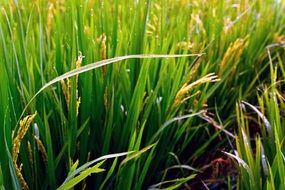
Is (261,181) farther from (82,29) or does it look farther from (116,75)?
(82,29)

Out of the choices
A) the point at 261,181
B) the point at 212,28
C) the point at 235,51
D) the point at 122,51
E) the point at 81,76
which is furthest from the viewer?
the point at 212,28

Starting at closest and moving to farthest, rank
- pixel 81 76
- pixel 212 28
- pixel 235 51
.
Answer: pixel 81 76 → pixel 235 51 → pixel 212 28

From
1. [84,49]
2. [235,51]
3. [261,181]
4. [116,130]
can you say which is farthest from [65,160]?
[235,51]

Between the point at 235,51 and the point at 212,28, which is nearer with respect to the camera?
the point at 235,51

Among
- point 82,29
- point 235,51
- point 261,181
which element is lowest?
point 261,181

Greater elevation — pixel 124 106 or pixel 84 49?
pixel 84 49

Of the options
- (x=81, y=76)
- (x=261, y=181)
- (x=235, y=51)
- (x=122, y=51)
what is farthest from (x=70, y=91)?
(x=235, y=51)
